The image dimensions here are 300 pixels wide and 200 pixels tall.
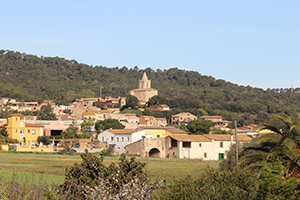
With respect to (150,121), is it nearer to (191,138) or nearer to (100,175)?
(191,138)

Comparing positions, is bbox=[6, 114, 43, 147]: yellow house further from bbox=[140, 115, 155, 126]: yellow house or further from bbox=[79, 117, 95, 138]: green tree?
bbox=[140, 115, 155, 126]: yellow house

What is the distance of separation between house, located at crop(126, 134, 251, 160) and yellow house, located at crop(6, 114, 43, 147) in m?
16.6

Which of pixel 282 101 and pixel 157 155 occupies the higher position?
pixel 282 101

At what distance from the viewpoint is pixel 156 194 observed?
15.6 metres

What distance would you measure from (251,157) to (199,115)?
12180 cm

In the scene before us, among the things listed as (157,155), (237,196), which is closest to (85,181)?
(237,196)

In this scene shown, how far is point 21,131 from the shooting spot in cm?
7006

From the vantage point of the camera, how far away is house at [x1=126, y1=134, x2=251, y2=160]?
6019 centimetres

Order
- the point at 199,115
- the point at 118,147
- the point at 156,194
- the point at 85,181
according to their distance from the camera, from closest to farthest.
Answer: the point at 156,194, the point at 85,181, the point at 118,147, the point at 199,115

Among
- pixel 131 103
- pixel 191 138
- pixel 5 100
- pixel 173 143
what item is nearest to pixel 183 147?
pixel 173 143

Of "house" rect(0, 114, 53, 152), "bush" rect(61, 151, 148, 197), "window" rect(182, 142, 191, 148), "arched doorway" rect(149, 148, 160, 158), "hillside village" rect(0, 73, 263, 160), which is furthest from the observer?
"house" rect(0, 114, 53, 152)

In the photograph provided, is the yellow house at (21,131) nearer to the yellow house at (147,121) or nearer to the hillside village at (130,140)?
the hillside village at (130,140)

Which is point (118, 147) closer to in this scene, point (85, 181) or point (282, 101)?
point (85, 181)

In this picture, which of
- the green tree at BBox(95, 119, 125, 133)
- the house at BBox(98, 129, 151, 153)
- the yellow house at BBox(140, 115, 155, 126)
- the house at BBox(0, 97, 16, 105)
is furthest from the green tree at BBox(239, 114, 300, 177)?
the house at BBox(0, 97, 16, 105)
